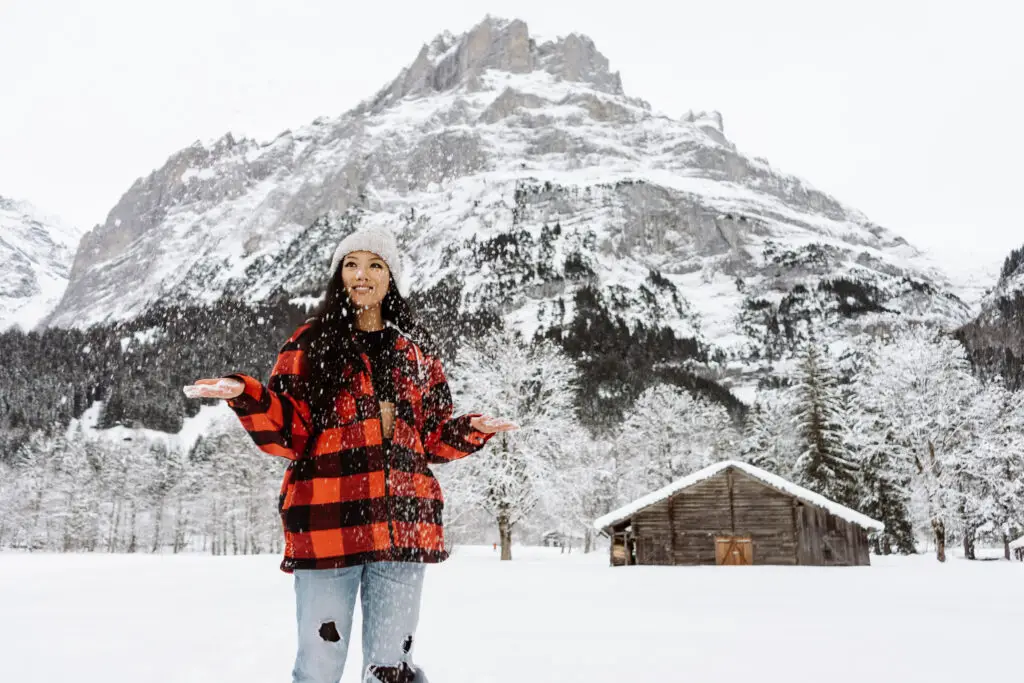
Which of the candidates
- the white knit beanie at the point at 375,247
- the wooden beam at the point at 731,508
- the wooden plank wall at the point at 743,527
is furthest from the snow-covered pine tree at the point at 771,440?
the white knit beanie at the point at 375,247

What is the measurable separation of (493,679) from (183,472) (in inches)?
2864

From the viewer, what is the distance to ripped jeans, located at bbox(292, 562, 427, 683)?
104 inches

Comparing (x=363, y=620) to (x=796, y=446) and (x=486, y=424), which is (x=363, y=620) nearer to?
(x=486, y=424)

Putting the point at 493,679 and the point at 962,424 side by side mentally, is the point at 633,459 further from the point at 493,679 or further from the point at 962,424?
the point at 493,679

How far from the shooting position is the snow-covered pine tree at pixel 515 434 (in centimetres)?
2716

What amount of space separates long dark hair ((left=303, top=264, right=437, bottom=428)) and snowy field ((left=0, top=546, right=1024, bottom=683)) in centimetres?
283

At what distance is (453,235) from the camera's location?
169m

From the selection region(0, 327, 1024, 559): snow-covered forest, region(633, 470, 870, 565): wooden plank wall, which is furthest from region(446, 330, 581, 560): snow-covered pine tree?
region(633, 470, 870, 565): wooden plank wall

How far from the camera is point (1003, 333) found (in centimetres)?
9700

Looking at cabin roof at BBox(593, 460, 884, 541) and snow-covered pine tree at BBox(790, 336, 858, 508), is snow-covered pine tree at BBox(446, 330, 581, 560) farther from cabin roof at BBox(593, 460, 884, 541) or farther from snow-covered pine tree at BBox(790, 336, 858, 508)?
snow-covered pine tree at BBox(790, 336, 858, 508)

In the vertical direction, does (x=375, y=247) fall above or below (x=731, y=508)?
above

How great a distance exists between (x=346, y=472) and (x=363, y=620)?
545 millimetres

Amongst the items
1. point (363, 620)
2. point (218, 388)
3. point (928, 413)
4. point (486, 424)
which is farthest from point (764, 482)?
point (218, 388)

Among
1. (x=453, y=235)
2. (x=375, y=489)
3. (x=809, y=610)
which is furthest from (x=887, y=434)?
(x=453, y=235)
